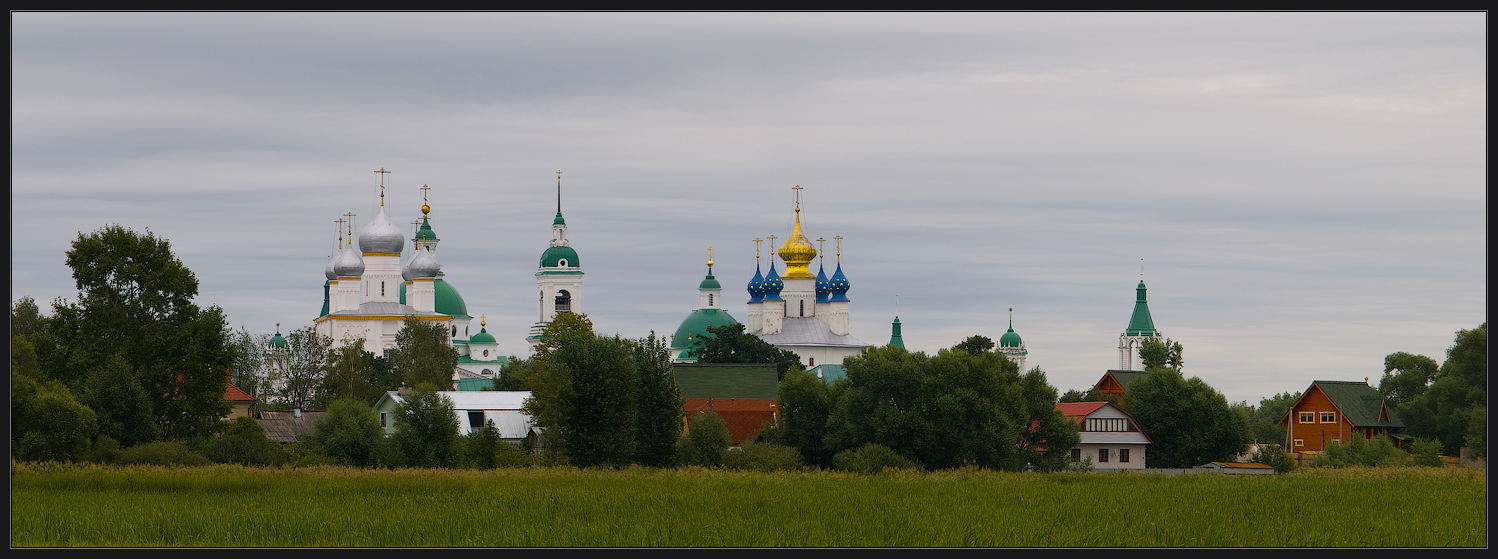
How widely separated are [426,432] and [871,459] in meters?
12.0

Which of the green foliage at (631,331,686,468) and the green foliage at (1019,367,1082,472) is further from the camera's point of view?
the green foliage at (1019,367,1082,472)

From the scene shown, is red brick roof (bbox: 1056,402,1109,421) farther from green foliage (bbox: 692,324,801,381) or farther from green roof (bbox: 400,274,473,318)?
green roof (bbox: 400,274,473,318)

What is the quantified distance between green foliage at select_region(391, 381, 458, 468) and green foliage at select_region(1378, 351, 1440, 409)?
139ft

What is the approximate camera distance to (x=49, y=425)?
35.3 metres

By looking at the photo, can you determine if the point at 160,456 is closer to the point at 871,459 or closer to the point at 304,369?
the point at 871,459

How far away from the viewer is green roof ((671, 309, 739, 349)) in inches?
4847

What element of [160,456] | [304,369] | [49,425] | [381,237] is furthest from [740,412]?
[381,237]

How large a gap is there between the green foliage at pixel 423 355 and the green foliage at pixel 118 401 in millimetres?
41017

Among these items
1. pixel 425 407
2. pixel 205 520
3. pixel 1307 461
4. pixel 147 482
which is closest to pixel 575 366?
pixel 425 407

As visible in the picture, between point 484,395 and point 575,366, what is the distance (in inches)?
770

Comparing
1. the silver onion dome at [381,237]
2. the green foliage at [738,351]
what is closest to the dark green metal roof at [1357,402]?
the green foliage at [738,351]

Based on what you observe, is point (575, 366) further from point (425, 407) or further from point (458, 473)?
point (458, 473)

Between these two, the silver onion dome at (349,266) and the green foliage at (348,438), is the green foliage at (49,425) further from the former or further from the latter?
the silver onion dome at (349,266)

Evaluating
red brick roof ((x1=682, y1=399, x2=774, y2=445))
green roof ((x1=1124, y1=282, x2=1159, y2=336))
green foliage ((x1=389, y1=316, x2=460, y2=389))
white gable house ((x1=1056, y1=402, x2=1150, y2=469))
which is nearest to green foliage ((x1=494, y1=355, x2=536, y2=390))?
green foliage ((x1=389, y1=316, x2=460, y2=389))
